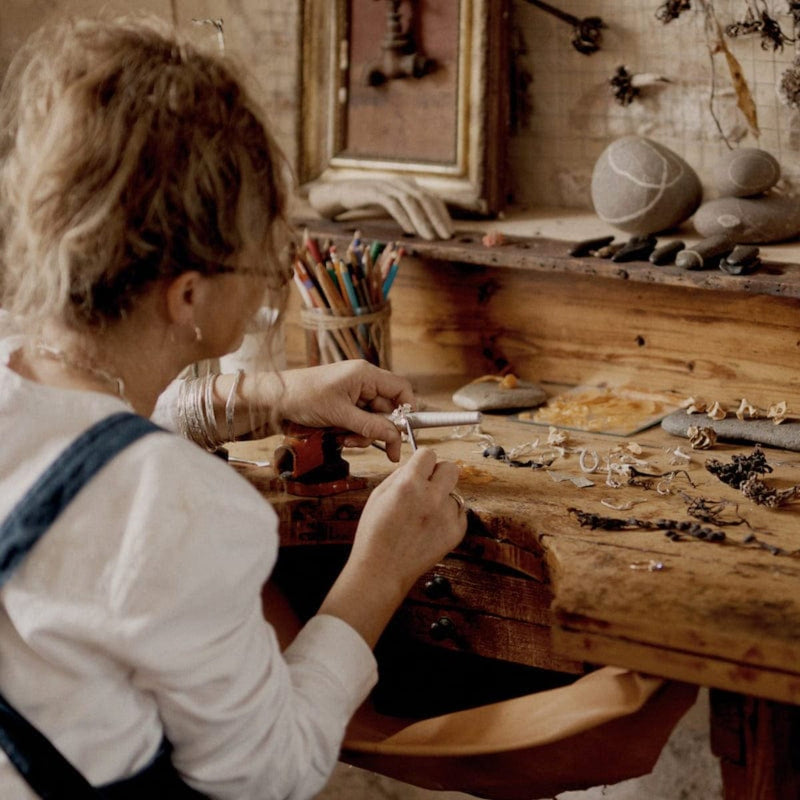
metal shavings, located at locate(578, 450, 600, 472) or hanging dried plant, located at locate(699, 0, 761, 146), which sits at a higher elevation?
hanging dried plant, located at locate(699, 0, 761, 146)

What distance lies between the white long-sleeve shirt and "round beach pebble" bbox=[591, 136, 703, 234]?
1186mm

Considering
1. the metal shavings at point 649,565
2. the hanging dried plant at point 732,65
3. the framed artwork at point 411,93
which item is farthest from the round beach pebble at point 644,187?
the metal shavings at point 649,565

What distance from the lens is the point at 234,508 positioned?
43.1 inches

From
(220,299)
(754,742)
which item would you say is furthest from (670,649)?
(220,299)

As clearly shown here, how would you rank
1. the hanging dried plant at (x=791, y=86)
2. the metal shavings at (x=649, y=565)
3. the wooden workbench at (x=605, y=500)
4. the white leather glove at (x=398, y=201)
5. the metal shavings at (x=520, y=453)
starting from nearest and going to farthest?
the wooden workbench at (x=605, y=500) < the metal shavings at (x=649, y=565) < the metal shavings at (x=520, y=453) < the hanging dried plant at (x=791, y=86) < the white leather glove at (x=398, y=201)

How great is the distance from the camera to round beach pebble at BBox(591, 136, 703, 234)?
2066mm

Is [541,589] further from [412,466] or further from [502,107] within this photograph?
[502,107]

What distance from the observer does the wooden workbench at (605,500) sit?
131 cm

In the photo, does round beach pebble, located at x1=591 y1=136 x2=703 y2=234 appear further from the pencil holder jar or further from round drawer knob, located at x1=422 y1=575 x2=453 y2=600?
round drawer knob, located at x1=422 y1=575 x2=453 y2=600

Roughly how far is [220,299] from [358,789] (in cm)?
160

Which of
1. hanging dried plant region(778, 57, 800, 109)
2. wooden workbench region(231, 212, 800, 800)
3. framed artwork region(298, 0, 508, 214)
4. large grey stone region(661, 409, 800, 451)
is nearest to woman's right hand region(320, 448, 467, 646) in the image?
wooden workbench region(231, 212, 800, 800)

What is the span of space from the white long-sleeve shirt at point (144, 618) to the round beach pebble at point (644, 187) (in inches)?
46.7

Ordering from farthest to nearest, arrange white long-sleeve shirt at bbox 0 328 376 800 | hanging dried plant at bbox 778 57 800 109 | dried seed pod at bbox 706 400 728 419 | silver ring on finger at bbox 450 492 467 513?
hanging dried plant at bbox 778 57 800 109
dried seed pod at bbox 706 400 728 419
silver ring on finger at bbox 450 492 467 513
white long-sleeve shirt at bbox 0 328 376 800

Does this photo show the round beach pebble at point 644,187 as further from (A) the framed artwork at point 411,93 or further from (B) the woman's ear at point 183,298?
(B) the woman's ear at point 183,298
